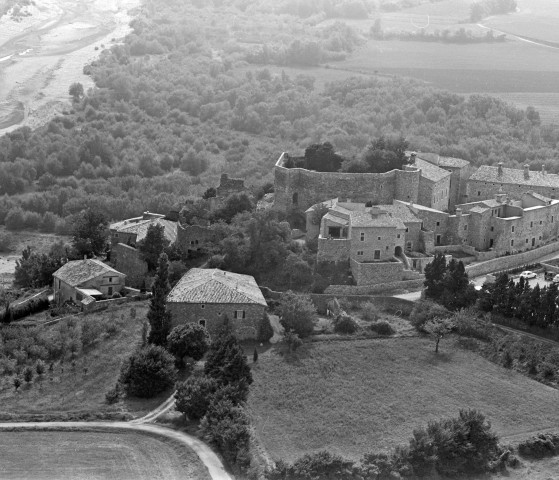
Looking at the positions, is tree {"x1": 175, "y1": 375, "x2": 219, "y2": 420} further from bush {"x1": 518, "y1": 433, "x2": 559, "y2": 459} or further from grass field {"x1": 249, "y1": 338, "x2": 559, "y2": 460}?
bush {"x1": 518, "y1": 433, "x2": 559, "y2": 459}

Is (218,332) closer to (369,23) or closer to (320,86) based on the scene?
(320,86)

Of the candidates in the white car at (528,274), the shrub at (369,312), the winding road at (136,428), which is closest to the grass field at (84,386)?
the winding road at (136,428)

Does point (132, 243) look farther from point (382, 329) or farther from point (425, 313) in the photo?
point (425, 313)

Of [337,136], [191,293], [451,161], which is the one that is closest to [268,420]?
[191,293]

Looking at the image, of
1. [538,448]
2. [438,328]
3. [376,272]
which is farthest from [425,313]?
[538,448]

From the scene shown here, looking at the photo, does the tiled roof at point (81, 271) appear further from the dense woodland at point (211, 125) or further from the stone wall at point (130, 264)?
the dense woodland at point (211, 125)

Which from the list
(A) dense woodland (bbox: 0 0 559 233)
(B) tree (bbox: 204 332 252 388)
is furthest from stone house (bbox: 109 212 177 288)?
(B) tree (bbox: 204 332 252 388)

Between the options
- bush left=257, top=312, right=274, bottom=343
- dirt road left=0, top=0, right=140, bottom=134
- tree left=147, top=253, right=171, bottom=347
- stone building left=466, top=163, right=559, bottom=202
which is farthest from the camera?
dirt road left=0, top=0, right=140, bottom=134
